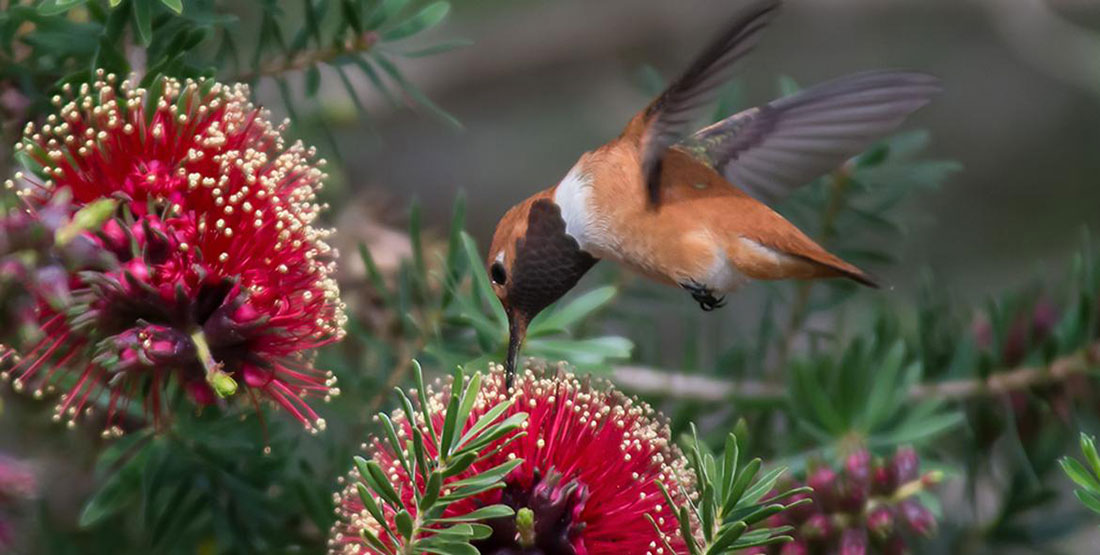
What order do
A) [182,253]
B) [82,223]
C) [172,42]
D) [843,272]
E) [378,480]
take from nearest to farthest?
[82,223], [378,480], [182,253], [172,42], [843,272]

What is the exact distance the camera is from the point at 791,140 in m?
1.42

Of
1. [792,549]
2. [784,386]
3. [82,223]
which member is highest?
[82,223]

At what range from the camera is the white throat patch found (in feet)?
4.41

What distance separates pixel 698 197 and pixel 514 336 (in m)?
0.34

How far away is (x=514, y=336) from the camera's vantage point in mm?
1187

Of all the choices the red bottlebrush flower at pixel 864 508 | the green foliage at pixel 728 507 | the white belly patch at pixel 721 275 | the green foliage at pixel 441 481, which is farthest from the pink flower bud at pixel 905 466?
the green foliage at pixel 441 481

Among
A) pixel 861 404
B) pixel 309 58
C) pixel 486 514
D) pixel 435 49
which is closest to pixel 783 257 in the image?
pixel 861 404

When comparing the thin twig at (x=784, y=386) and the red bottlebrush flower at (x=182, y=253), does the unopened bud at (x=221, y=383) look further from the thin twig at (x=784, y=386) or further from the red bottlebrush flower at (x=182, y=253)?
the thin twig at (x=784, y=386)

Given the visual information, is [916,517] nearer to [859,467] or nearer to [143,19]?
Answer: [859,467]

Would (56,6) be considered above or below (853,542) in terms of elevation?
above

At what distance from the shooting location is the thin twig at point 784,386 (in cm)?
Result: 147

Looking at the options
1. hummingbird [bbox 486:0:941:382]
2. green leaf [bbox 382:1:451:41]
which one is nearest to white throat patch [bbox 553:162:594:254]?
hummingbird [bbox 486:0:941:382]

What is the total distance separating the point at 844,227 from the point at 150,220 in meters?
0.93

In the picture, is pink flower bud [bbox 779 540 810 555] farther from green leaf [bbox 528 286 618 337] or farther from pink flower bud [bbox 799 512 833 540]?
green leaf [bbox 528 286 618 337]
